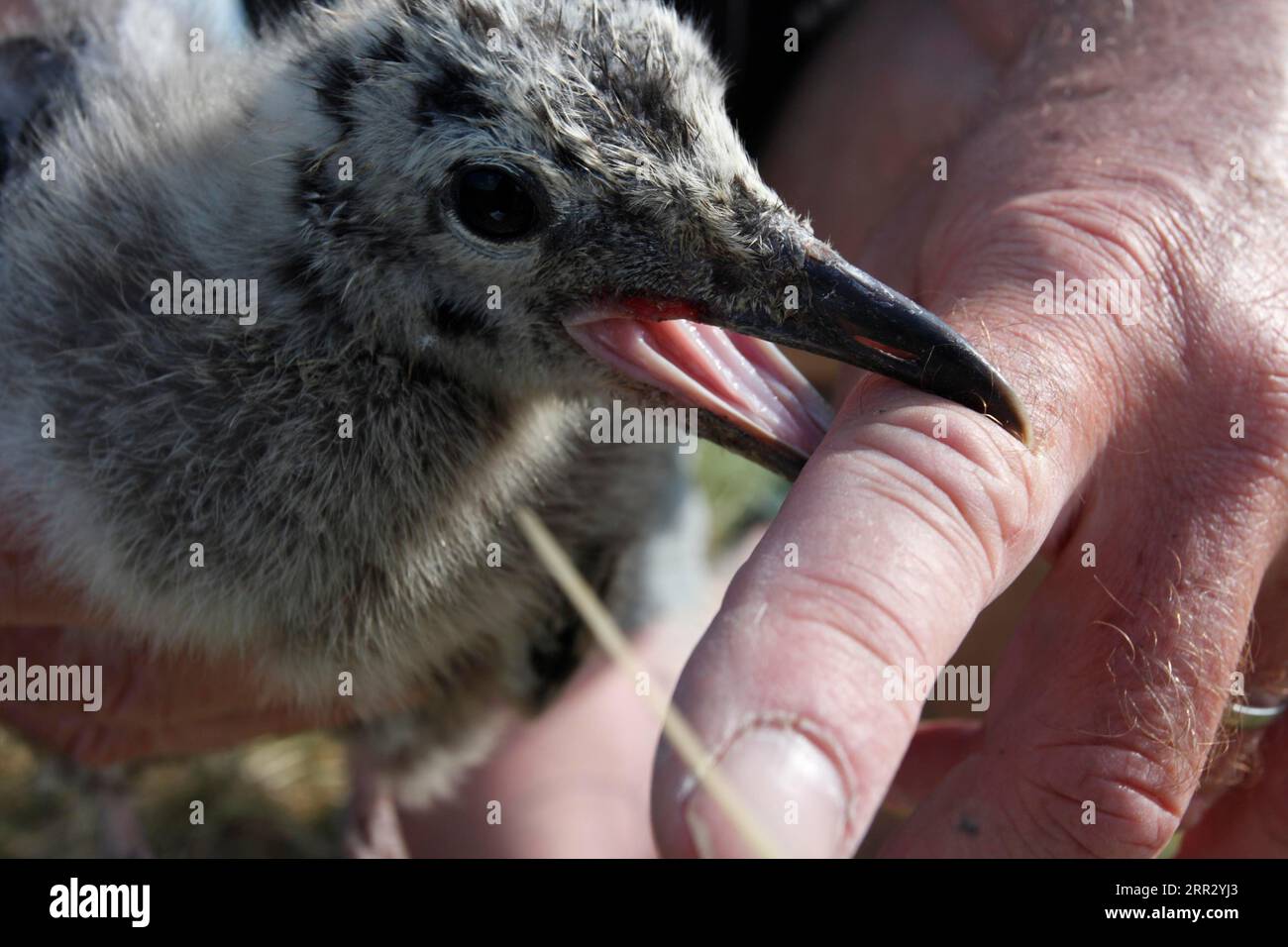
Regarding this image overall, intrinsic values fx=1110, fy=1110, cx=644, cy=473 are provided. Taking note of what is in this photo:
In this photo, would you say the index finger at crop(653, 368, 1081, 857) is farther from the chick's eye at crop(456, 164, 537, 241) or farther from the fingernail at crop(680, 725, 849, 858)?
the chick's eye at crop(456, 164, 537, 241)

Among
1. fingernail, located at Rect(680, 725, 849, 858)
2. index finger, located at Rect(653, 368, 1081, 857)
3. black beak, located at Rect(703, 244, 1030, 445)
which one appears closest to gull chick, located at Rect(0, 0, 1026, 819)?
black beak, located at Rect(703, 244, 1030, 445)

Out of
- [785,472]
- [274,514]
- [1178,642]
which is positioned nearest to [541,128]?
[785,472]

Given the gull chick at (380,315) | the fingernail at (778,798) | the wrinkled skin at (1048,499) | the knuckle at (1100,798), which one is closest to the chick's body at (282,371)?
the gull chick at (380,315)

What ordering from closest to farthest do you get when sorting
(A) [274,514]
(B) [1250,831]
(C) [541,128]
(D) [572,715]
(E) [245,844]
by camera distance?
(C) [541,128] < (A) [274,514] < (B) [1250,831] < (D) [572,715] < (E) [245,844]

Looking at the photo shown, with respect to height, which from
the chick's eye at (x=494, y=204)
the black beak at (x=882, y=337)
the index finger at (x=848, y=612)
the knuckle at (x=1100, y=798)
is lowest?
the knuckle at (x=1100, y=798)

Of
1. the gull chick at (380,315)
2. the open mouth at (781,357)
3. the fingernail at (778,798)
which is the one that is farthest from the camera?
the gull chick at (380,315)

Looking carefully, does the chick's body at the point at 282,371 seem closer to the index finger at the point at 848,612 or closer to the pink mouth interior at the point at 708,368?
the pink mouth interior at the point at 708,368

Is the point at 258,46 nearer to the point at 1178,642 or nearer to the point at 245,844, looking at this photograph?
the point at 1178,642

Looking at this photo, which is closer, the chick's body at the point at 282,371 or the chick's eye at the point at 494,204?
the chick's eye at the point at 494,204
